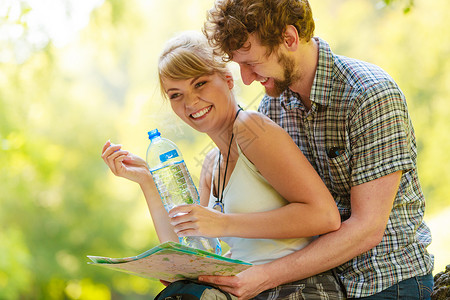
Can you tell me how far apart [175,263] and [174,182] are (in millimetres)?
395

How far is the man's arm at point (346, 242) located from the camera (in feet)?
4.52

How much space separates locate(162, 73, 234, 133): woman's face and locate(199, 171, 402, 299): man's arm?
1.58 feet

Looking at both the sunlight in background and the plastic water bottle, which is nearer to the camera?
the plastic water bottle

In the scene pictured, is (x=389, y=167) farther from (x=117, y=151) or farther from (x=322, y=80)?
(x=117, y=151)

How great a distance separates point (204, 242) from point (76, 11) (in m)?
5.18

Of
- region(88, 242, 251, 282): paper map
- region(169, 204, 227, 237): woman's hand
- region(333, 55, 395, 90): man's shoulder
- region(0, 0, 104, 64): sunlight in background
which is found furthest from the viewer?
region(0, 0, 104, 64): sunlight in background

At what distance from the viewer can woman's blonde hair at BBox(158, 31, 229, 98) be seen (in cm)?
154

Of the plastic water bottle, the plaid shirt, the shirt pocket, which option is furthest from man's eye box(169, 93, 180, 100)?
the shirt pocket

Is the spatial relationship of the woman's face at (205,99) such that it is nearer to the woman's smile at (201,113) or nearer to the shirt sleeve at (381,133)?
the woman's smile at (201,113)

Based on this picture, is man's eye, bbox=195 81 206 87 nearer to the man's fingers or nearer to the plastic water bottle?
the plastic water bottle

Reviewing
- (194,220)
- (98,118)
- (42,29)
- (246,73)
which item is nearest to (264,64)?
(246,73)

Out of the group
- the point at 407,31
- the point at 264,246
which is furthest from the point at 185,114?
the point at 407,31

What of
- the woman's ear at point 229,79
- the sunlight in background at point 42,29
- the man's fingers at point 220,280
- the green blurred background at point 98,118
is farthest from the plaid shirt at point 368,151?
the green blurred background at point 98,118

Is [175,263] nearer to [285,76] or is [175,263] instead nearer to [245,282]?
[245,282]
